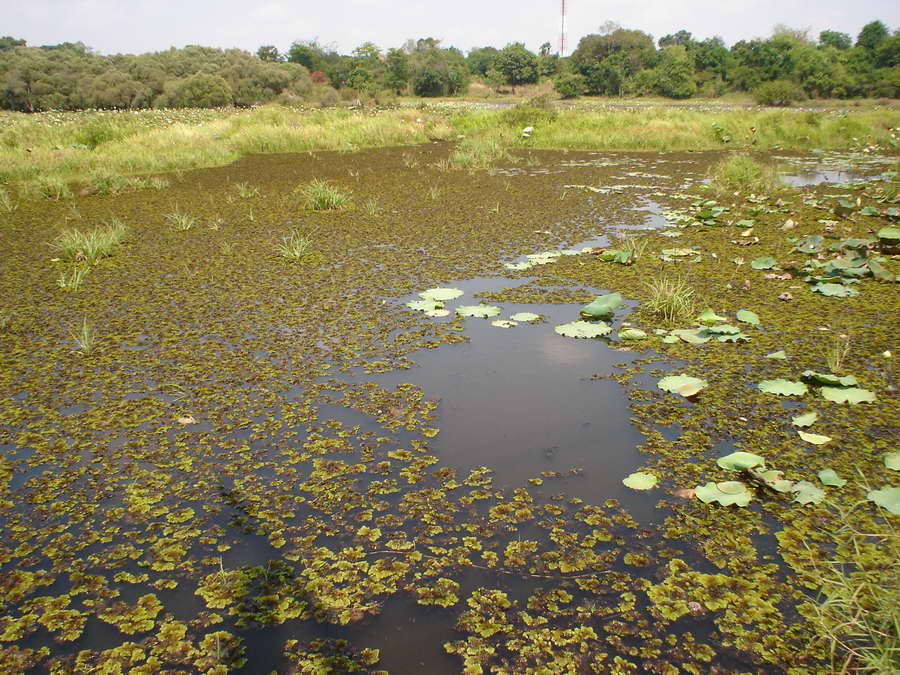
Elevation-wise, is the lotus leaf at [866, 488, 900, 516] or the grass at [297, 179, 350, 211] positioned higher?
the grass at [297, 179, 350, 211]

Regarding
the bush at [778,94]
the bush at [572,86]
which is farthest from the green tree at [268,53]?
the bush at [778,94]

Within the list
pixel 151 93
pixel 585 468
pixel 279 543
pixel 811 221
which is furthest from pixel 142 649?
pixel 151 93

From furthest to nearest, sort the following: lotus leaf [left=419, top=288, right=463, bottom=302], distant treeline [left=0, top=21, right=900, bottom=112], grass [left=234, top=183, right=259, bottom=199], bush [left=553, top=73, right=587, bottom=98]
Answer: bush [left=553, top=73, right=587, bottom=98]
distant treeline [left=0, top=21, right=900, bottom=112]
grass [left=234, top=183, right=259, bottom=199]
lotus leaf [left=419, top=288, right=463, bottom=302]

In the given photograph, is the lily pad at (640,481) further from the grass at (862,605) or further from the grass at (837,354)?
the grass at (837,354)

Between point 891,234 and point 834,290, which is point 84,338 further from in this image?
point 891,234

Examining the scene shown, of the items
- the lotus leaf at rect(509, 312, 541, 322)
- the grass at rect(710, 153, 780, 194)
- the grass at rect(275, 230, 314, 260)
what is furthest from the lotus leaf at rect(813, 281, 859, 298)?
the grass at rect(275, 230, 314, 260)

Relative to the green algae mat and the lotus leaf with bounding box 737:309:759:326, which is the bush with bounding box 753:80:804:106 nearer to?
the green algae mat

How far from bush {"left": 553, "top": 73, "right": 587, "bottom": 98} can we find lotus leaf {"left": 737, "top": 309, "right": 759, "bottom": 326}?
38743 millimetres

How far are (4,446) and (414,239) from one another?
12.6ft

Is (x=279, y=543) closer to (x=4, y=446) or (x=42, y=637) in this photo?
(x=42, y=637)

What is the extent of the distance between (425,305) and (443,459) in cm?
175

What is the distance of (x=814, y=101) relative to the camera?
89.9 feet

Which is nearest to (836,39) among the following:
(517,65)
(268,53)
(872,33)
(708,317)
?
(872,33)

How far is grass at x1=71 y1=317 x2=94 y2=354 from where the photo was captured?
10.5 ft
